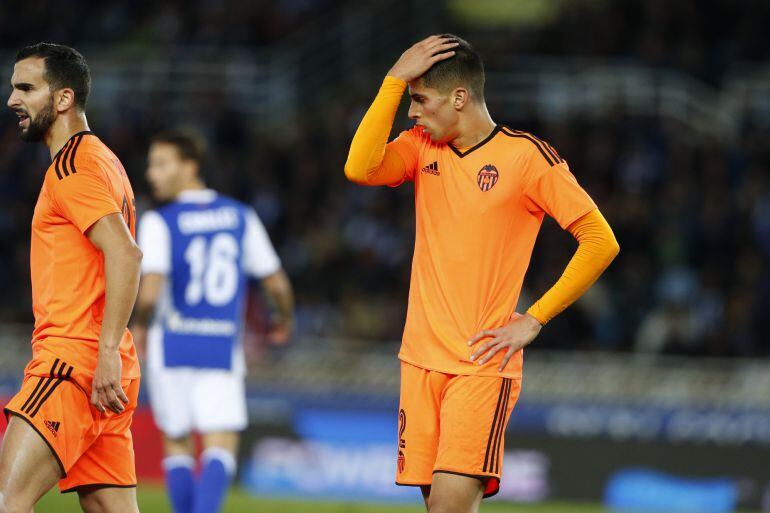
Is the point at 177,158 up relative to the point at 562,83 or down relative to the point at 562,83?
down

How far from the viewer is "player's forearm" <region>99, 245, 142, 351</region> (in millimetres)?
5363

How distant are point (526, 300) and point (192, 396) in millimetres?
7189

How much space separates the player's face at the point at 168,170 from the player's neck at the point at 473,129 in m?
3.04

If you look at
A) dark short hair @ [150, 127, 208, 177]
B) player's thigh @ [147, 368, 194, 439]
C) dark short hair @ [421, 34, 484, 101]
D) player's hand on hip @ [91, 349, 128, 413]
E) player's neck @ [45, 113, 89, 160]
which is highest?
dark short hair @ [421, 34, 484, 101]

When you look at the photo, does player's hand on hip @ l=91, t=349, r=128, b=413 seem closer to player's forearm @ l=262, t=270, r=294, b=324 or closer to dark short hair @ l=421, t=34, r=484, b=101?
dark short hair @ l=421, t=34, r=484, b=101

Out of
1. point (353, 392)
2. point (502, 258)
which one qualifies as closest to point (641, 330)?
point (353, 392)

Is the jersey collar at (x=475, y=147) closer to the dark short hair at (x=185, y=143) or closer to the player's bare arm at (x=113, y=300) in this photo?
the player's bare arm at (x=113, y=300)

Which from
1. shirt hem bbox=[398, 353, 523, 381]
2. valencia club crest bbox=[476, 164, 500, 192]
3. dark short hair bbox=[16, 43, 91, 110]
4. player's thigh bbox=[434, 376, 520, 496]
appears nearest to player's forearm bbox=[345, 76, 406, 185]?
valencia club crest bbox=[476, 164, 500, 192]

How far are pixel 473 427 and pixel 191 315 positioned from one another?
325 cm

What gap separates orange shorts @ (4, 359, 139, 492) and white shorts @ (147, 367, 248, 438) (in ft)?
8.85

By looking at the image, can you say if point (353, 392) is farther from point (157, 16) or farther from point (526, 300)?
point (157, 16)

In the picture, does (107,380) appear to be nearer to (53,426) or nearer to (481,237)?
(53,426)

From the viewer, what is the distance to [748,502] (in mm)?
12898

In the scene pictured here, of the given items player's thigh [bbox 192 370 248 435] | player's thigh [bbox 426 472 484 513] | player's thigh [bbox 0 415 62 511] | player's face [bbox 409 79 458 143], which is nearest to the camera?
player's thigh [bbox 0 415 62 511]
